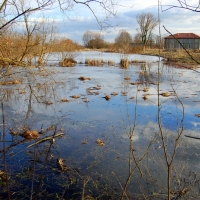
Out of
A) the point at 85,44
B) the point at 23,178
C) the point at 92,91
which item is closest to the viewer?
the point at 23,178

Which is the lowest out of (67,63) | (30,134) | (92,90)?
(30,134)

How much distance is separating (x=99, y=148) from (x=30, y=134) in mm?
1372

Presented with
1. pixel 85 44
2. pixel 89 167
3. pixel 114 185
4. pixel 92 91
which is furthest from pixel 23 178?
pixel 85 44

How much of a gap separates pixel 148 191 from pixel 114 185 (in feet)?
1.43

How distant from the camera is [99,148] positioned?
14.2 ft

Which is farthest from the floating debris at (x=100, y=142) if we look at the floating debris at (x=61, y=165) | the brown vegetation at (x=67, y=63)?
the brown vegetation at (x=67, y=63)

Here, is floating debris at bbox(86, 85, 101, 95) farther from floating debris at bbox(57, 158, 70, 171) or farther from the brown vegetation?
the brown vegetation

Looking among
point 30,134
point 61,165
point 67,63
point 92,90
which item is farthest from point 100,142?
point 67,63

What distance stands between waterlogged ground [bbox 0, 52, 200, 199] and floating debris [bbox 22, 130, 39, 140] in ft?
0.53

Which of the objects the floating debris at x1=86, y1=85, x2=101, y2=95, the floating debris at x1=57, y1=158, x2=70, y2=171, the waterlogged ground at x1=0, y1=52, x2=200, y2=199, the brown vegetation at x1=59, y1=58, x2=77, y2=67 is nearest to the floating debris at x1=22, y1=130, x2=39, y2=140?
the waterlogged ground at x1=0, y1=52, x2=200, y2=199

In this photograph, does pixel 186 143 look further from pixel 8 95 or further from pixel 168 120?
pixel 8 95

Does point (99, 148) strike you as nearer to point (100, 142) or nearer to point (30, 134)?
point (100, 142)

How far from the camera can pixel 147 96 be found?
27.3 ft

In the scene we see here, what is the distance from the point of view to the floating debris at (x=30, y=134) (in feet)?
15.3
